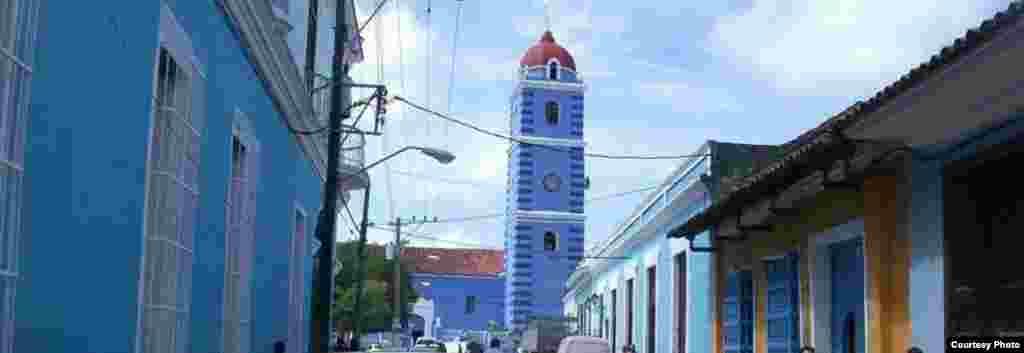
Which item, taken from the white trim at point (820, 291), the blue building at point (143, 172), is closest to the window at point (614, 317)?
the blue building at point (143, 172)

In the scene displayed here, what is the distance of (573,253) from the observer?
206ft

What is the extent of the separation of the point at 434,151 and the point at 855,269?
20.5 feet

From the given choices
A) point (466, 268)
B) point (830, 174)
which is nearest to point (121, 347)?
point (830, 174)

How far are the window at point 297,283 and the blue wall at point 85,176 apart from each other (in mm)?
8793

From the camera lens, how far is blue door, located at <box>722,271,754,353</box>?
15374 mm

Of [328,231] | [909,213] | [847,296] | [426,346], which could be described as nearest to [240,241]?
[328,231]

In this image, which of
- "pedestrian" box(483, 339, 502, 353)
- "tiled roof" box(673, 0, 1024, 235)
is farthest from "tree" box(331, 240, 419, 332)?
"tiled roof" box(673, 0, 1024, 235)

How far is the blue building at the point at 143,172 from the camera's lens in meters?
5.57

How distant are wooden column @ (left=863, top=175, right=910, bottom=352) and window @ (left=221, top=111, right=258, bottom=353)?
5.61 m

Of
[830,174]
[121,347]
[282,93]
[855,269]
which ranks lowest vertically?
[121,347]

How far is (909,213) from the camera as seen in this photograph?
1000 cm

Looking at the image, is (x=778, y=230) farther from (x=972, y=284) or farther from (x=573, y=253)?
(x=573, y=253)

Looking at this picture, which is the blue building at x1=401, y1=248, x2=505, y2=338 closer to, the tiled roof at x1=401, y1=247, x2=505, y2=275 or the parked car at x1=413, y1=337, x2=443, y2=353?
Result: the tiled roof at x1=401, y1=247, x2=505, y2=275

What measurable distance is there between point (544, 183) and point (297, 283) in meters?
44.3
